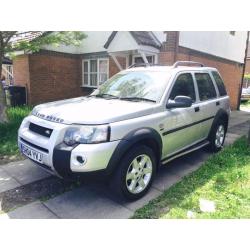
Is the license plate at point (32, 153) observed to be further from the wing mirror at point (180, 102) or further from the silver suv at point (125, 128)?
the wing mirror at point (180, 102)

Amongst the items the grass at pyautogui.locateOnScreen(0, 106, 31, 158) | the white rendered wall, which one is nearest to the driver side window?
the grass at pyautogui.locateOnScreen(0, 106, 31, 158)

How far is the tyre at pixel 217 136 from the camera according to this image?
17.5 ft

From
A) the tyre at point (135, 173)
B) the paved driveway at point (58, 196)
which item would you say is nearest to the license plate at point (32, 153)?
the paved driveway at point (58, 196)

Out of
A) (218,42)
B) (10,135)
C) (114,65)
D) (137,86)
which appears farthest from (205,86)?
(218,42)

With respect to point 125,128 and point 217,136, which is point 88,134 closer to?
point 125,128

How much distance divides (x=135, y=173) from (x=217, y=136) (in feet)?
9.42

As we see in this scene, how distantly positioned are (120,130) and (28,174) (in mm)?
2156

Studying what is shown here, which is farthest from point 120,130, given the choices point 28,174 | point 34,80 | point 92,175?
point 34,80

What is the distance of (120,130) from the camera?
319cm

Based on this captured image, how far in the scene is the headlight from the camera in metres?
3.04

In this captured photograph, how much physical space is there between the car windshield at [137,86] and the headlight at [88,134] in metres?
1.06

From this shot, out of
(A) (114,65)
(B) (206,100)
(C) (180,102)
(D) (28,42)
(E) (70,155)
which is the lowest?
(E) (70,155)

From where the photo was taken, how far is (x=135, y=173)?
3.46 meters
